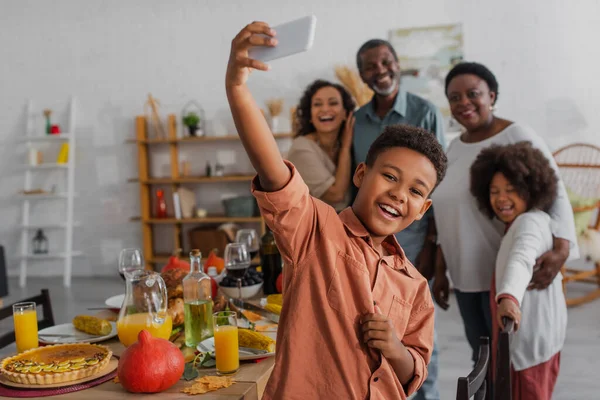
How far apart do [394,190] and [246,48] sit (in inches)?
16.1

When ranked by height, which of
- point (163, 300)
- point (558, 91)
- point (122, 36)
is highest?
point (122, 36)

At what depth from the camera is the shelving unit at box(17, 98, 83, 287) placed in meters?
5.85

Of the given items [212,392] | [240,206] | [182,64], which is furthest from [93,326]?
[182,64]

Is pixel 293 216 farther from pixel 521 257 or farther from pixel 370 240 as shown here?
pixel 521 257

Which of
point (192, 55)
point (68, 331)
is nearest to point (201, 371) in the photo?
point (68, 331)

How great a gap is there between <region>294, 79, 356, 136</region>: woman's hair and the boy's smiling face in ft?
4.82

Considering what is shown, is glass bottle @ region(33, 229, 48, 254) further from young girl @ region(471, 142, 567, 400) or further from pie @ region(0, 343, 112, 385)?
young girl @ region(471, 142, 567, 400)

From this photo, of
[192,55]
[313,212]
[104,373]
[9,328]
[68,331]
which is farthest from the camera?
[192,55]

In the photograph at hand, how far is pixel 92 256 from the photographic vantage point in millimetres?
6230

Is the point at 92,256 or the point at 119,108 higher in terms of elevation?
the point at 119,108

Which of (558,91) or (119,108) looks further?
(119,108)

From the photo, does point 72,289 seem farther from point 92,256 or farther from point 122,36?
point 122,36

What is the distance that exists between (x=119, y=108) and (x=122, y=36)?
76 centimetres

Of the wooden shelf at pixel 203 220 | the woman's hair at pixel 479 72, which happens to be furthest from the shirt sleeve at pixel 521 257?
the wooden shelf at pixel 203 220
